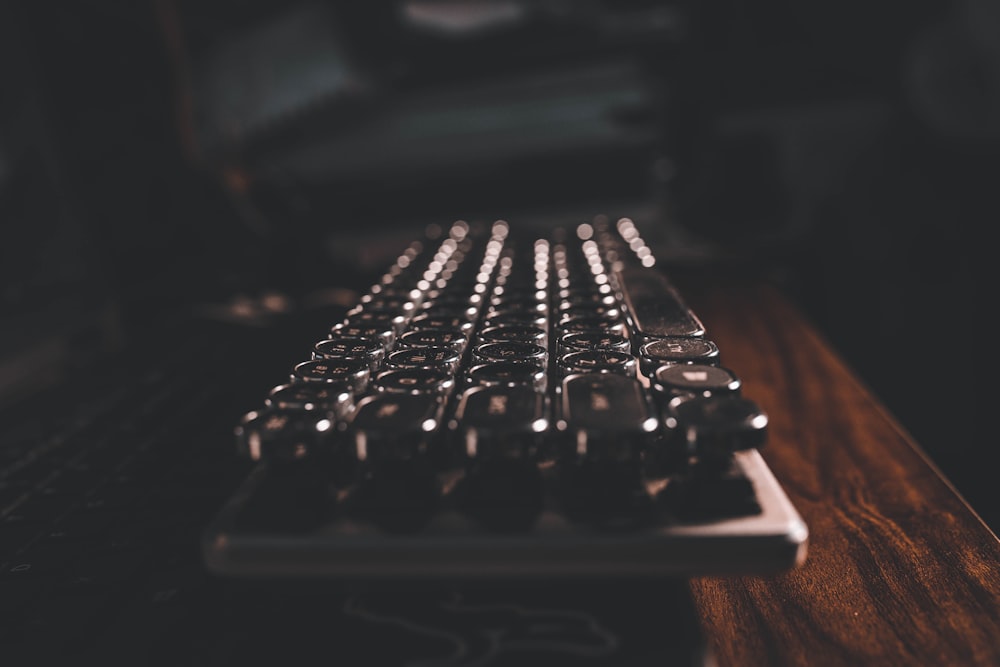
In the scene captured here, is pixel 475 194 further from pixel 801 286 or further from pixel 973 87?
pixel 973 87

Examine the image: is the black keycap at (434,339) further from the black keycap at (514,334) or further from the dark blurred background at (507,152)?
the dark blurred background at (507,152)

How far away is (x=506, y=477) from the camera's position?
0.29 m

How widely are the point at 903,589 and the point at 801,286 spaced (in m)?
1.23

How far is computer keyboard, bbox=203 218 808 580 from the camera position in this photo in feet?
0.85

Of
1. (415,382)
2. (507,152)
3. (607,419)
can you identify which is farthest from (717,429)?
(507,152)

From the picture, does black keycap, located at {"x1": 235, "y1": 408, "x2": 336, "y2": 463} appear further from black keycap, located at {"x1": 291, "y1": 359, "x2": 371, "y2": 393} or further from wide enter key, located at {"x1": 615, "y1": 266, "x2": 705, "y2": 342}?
wide enter key, located at {"x1": 615, "y1": 266, "x2": 705, "y2": 342}

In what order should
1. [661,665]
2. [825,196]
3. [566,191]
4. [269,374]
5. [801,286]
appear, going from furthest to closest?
[825,196] < [801,286] < [566,191] < [269,374] < [661,665]

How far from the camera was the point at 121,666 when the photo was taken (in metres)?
0.27

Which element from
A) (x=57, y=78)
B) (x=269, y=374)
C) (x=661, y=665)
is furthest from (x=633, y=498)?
(x=57, y=78)

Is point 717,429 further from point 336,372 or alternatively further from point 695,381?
point 336,372

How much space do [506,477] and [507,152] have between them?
107 centimetres

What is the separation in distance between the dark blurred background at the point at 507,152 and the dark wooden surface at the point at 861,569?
292 mm

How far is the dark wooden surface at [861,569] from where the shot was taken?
0.30 m

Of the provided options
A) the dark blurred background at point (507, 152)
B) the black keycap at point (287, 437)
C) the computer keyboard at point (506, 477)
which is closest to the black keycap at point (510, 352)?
the computer keyboard at point (506, 477)
